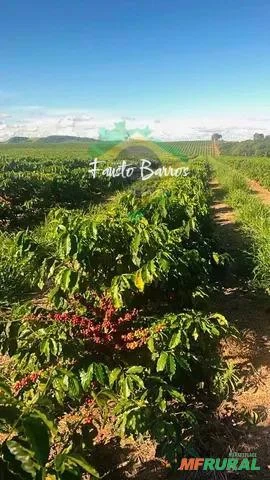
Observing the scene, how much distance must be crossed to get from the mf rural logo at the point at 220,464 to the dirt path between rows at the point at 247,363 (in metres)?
0.06

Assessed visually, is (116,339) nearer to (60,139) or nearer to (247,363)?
(247,363)

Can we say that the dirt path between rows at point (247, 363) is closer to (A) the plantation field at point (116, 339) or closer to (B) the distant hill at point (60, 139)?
(A) the plantation field at point (116, 339)

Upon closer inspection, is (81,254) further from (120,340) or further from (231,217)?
(231,217)

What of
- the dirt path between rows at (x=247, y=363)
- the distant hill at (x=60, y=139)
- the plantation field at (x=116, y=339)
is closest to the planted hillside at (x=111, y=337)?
the plantation field at (x=116, y=339)

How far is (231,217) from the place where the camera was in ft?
51.7

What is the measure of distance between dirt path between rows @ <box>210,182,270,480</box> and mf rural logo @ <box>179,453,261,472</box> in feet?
0.19

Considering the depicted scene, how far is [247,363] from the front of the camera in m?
4.78

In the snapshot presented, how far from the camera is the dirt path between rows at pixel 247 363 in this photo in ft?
11.0

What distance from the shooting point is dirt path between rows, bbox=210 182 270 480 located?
11.0 ft

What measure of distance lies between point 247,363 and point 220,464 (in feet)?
5.98

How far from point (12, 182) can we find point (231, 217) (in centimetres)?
892

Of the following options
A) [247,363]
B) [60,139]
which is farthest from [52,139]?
[247,363]

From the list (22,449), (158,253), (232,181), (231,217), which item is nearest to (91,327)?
(158,253)

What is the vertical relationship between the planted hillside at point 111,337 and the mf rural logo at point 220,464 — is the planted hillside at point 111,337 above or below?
above
